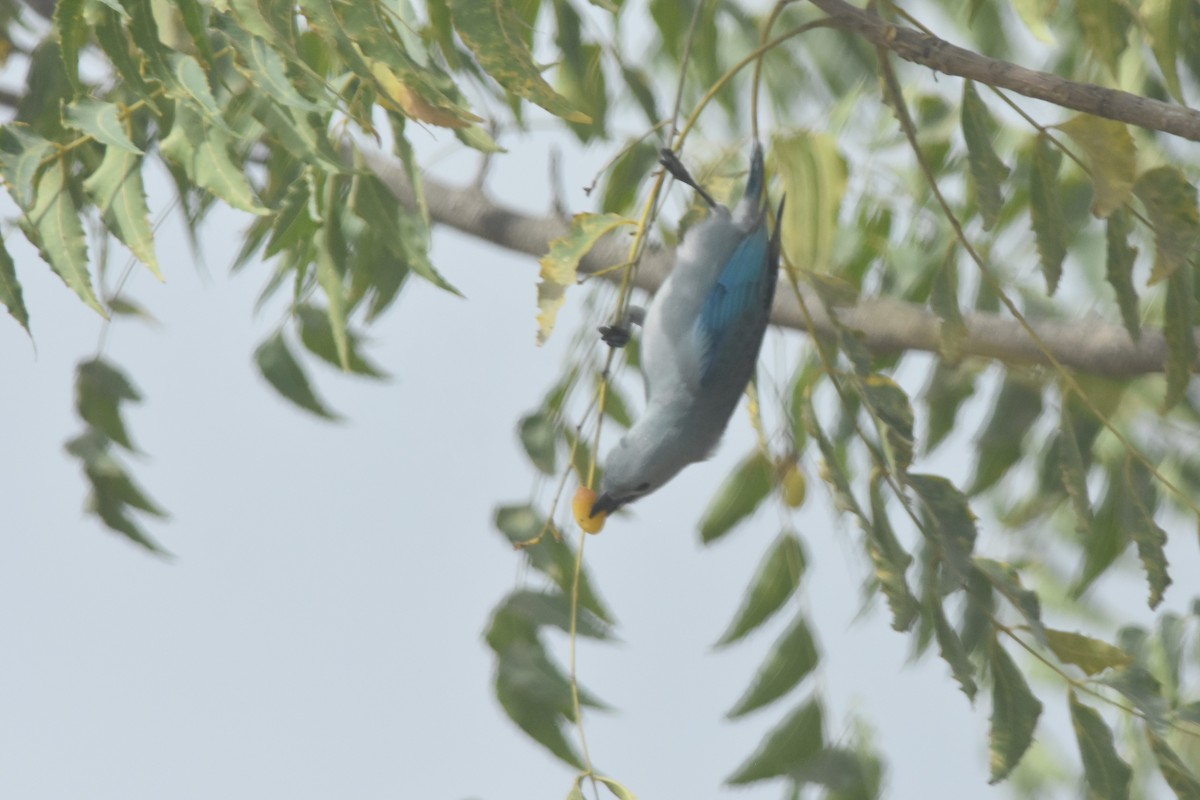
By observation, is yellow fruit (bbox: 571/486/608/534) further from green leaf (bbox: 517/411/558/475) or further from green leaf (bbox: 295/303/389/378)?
green leaf (bbox: 295/303/389/378)

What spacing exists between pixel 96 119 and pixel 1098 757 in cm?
91

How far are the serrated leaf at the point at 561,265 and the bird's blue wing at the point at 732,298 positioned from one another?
0.10m

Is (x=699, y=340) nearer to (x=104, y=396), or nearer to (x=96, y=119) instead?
(x=96, y=119)

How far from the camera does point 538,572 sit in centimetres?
135

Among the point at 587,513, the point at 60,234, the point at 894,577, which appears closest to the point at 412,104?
the point at 60,234

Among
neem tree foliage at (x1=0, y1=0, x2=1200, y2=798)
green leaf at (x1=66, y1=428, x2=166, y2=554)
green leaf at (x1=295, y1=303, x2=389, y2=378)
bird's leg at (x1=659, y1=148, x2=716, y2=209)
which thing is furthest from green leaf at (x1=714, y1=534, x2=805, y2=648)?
green leaf at (x1=66, y1=428, x2=166, y2=554)

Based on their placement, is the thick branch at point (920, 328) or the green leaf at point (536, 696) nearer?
the green leaf at point (536, 696)

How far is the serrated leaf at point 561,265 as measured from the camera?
44.1 inches

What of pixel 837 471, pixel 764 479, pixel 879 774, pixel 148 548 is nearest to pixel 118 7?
pixel 837 471

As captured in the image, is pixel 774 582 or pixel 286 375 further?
pixel 286 375

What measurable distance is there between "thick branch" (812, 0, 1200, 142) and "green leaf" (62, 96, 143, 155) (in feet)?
1.59

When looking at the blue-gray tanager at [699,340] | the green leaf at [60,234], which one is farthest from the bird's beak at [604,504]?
the green leaf at [60,234]

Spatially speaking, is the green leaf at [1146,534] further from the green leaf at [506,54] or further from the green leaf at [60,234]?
the green leaf at [60,234]

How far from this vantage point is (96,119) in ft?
3.29
